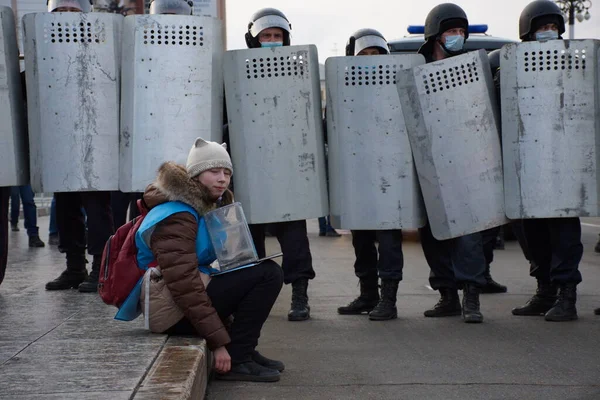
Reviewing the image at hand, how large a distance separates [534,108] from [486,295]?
209 centimetres

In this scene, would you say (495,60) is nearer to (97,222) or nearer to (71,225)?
(97,222)

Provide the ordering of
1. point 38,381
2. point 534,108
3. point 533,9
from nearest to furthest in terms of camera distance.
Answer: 1. point 38,381
2. point 534,108
3. point 533,9

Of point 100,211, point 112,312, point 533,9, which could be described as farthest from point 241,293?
point 533,9

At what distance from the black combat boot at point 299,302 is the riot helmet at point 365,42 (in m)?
1.79

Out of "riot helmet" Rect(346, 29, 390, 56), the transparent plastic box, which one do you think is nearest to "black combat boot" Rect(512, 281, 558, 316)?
"riot helmet" Rect(346, 29, 390, 56)

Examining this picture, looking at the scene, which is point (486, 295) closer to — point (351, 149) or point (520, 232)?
point (520, 232)

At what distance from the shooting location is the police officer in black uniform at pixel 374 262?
282 inches

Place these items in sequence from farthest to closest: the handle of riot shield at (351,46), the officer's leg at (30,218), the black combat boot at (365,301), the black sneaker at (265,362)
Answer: the officer's leg at (30,218) → the handle of riot shield at (351,46) → the black combat boot at (365,301) → the black sneaker at (265,362)

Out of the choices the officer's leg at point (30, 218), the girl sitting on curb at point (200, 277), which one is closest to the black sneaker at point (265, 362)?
the girl sitting on curb at point (200, 277)

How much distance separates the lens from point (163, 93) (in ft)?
23.2

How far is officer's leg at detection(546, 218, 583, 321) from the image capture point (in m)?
7.01

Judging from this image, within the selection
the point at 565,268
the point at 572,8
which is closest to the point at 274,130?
the point at 565,268

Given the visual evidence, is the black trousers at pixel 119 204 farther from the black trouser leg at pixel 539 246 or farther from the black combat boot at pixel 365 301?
the black trouser leg at pixel 539 246

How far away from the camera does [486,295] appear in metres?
8.55
